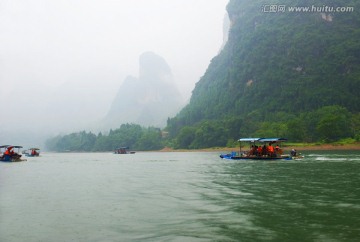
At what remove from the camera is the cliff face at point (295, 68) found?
146500 millimetres

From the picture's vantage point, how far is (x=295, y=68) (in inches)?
6619

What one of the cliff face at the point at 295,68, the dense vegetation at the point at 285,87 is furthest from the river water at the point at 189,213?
the cliff face at the point at 295,68

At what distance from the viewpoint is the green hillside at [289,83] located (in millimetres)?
135125

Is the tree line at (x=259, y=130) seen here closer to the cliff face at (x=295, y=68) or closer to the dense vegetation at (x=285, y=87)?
the dense vegetation at (x=285, y=87)

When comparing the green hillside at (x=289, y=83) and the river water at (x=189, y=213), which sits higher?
the green hillside at (x=289, y=83)

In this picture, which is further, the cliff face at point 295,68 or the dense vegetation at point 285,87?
the cliff face at point 295,68

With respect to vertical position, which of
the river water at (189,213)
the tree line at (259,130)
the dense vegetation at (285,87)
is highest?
the dense vegetation at (285,87)

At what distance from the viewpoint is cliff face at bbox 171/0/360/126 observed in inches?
5768

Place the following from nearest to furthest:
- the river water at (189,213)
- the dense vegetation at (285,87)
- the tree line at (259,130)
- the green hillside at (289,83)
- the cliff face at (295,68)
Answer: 1. the river water at (189,213)
2. the tree line at (259,130)
3. the dense vegetation at (285,87)
4. the green hillside at (289,83)
5. the cliff face at (295,68)

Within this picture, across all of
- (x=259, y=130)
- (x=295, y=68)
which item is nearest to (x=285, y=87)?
(x=295, y=68)

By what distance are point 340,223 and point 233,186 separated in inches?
477

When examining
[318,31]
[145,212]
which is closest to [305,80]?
[318,31]

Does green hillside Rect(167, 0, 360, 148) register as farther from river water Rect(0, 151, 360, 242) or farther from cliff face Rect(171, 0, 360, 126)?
river water Rect(0, 151, 360, 242)

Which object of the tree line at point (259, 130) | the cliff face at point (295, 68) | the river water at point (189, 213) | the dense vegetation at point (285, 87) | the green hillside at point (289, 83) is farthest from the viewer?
the cliff face at point (295, 68)
